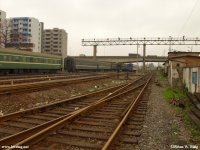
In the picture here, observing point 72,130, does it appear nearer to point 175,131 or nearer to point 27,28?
point 175,131

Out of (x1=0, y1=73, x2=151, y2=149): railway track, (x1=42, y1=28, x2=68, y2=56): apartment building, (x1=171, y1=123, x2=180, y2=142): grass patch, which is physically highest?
(x1=42, y1=28, x2=68, y2=56): apartment building

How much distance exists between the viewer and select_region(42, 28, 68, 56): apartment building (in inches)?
5807

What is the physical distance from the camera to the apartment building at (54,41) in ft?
484

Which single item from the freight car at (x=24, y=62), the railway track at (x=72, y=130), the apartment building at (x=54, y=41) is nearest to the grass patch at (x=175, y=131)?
the railway track at (x=72, y=130)

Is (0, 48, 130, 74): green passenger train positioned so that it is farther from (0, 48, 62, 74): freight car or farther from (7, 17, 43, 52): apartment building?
(7, 17, 43, 52): apartment building

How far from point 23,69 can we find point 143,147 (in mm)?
29559

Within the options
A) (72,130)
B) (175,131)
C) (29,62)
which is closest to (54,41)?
(29,62)

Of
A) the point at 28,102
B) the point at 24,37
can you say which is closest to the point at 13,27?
the point at 24,37

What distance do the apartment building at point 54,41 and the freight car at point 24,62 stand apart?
104m

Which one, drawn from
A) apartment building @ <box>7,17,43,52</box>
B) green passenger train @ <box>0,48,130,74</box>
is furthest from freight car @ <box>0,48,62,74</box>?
apartment building @ <box>7,17,43,52</box>

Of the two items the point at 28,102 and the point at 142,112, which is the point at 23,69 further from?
the point at 142,112

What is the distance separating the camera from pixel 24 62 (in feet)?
111

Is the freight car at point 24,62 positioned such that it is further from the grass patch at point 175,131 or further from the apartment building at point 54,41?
the apartment building at point 54,41

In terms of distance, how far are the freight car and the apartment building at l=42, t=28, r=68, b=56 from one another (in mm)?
104367
